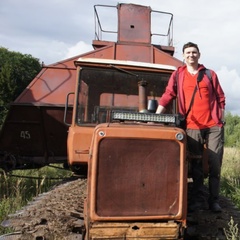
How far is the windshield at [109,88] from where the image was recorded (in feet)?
15.8

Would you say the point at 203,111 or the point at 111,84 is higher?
the point at 111,84

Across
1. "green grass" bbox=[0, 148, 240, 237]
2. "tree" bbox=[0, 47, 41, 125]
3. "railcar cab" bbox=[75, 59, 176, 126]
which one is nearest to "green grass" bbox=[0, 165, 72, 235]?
"green grass" bbox=[0, 148, 240, 237]

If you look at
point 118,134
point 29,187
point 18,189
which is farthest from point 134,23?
point 118,134

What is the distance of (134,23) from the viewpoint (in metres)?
8.16

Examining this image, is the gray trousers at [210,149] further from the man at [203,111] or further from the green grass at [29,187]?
the green grass at [29,187]

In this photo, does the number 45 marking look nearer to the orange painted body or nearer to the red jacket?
the orange painted body

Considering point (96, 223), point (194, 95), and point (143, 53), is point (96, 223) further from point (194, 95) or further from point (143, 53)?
point (143, 53)

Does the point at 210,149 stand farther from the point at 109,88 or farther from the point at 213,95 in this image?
the point at 109,88

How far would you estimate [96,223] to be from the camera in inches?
121

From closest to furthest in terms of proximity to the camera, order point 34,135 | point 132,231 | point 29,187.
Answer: point 132,231 → point 34,135 → point 29,187

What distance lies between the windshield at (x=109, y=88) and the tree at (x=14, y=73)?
50.1 feet

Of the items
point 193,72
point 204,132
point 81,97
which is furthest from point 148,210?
point 81,97

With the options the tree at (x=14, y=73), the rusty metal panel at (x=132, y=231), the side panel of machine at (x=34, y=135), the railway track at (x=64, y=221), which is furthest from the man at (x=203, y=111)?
the tree at (x=14, y=73)

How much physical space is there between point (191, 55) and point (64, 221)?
2.05m
